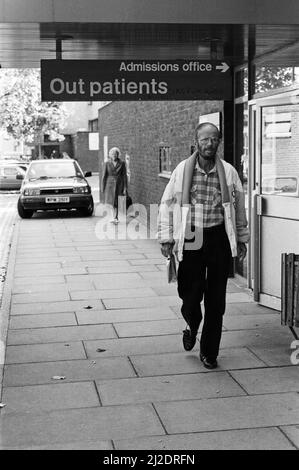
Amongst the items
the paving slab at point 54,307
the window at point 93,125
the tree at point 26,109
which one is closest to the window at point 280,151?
the paving slab at point 54,307

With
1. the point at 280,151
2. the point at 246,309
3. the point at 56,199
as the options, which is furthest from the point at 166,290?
the point at 56,199

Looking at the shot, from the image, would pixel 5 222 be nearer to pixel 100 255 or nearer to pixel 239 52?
pixel 100 255

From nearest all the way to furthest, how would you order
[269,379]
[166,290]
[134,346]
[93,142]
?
[269,379] → [134,346] → [166,290] → [93,142]

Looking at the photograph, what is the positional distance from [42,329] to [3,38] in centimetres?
281

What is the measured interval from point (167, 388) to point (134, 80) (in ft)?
12.0

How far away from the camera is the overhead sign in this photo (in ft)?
25.3

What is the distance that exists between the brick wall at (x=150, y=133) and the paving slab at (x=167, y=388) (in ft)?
15.9

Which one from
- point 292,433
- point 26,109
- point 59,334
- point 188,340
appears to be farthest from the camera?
point 26,109

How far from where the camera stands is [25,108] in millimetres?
38625

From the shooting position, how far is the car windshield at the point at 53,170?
63.6 ft

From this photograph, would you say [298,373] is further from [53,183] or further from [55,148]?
[55,148]

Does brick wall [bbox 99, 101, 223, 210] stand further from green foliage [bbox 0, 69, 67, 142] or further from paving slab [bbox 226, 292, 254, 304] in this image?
green foliage [bbox 0, 69, 67, 142]

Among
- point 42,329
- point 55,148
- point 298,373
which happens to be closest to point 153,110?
point 42,329
